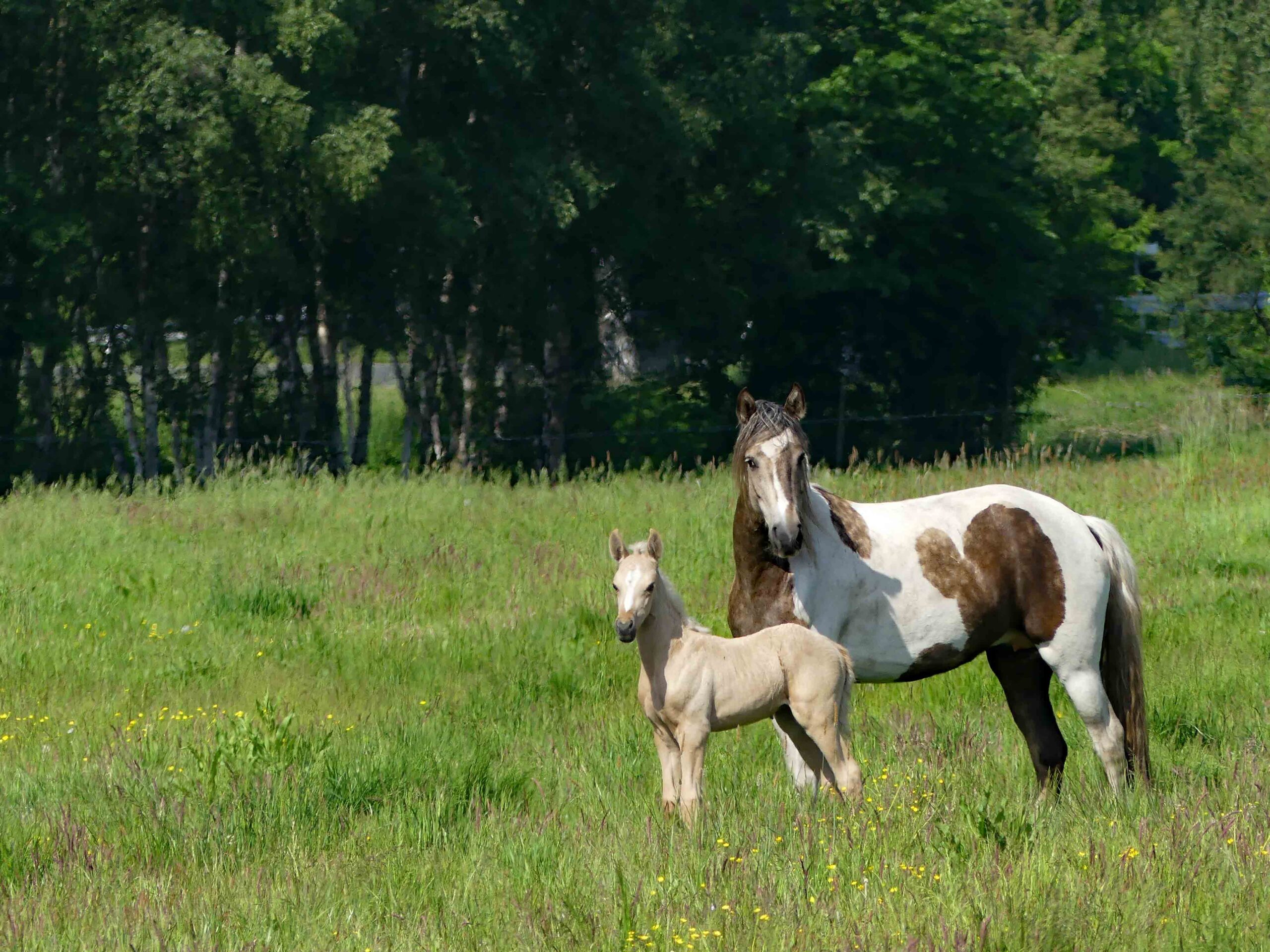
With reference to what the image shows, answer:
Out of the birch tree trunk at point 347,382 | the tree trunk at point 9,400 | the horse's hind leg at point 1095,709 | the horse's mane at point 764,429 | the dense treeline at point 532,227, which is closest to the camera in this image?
the horse's mane at point 764,429

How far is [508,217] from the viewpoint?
26.9 m

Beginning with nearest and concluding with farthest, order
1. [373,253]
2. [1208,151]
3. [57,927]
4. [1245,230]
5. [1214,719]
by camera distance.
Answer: [57,927], [1214,719], [373,253], [1245,230], [1208,151]

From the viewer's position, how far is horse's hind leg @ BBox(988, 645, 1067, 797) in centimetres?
756

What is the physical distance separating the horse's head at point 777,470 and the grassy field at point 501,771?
1.13m

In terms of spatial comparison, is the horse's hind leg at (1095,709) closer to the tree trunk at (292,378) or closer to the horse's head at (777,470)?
the horse's head at (777,470)

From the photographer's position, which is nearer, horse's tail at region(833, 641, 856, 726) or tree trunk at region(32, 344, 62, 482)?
horse's tail at region(833, 641, 856, 726)

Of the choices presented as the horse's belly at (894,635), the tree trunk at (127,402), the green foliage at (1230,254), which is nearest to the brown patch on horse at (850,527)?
the horse's belly at (894,635)

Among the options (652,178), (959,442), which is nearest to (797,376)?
(959,442)

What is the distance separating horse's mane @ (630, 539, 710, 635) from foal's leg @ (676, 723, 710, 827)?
407 mm

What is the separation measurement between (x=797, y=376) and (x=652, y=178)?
7.92 m

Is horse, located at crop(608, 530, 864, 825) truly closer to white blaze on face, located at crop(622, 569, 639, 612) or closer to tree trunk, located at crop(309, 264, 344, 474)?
white blaze on face, located at crop(622, 569, 639, 612)

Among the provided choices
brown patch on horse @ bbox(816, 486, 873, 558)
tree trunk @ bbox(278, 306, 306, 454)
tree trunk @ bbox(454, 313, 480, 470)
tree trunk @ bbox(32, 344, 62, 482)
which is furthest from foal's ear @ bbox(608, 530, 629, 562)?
tree trunk @ bbox(454, 313, 480, 470)

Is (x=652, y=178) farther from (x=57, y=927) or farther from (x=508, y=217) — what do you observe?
(x=57, y=927)

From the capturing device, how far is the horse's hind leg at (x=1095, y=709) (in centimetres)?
729
